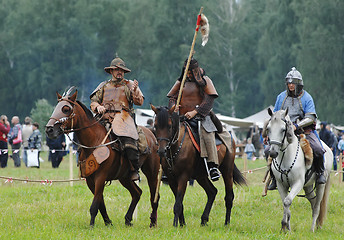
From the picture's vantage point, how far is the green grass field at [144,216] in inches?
370

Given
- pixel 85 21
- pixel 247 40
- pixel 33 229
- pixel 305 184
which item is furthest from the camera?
pixel 85 21

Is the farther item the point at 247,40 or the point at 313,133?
Result: the point at 247,40

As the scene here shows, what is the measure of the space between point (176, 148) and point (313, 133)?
2484 millimetres

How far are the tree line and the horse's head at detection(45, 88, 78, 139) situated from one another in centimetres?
4389

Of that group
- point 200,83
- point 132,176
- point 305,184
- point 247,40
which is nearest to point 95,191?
point 132,176

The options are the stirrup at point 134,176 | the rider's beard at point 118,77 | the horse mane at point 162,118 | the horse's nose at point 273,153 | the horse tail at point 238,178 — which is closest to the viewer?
the horse's nose at point 273,153

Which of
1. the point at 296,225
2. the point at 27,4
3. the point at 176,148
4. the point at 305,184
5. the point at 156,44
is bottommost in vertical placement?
the point at 296,225

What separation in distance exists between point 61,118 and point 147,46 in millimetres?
52156

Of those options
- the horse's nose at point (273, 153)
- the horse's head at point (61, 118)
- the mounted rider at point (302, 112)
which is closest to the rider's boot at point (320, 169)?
the mounted rider at point (302, 112)

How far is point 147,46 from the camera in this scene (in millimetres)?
61281

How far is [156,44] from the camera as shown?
61.2 m

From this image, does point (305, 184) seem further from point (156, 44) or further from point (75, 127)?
point (156, 44)

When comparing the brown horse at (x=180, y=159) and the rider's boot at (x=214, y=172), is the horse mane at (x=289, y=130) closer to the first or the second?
the rider's boot at (x=214, y=172)

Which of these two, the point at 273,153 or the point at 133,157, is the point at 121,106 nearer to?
the point at 133,157
